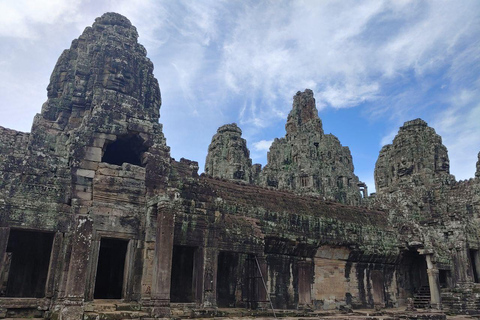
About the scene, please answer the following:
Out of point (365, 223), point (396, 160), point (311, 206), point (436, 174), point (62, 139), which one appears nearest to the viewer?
point (62, 139)

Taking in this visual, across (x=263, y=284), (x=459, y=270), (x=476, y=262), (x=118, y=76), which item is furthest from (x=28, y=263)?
(x=476, y=262)

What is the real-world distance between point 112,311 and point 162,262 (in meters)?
1.90

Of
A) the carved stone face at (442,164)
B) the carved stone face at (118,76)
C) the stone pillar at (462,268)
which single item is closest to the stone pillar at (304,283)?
the stone pillar at (462,268)

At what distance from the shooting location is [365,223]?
2117cm

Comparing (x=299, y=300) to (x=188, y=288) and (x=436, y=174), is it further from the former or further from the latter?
(x=436, y=174)

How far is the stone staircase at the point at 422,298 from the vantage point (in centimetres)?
2062

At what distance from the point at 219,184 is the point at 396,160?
2007cm

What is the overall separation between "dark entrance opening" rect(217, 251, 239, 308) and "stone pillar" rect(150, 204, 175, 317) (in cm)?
417

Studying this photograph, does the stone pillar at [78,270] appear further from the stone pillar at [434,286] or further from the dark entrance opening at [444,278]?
the dark entrance opening at [444,278]

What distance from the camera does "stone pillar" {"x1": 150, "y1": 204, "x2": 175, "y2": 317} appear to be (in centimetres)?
1175

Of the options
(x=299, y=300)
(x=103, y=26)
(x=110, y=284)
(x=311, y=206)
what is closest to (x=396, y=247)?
(x=311, y=206)

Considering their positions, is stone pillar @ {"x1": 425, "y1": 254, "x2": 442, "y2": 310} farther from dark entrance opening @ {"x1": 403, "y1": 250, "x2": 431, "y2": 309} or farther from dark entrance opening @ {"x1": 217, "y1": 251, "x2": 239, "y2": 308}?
dark entrance opening @ {"x1": 217, "y1": 251, "x2": 239, "y2": 308}

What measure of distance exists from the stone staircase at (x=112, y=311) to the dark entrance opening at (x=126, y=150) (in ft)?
16.3

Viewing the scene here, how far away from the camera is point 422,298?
69.6ft
